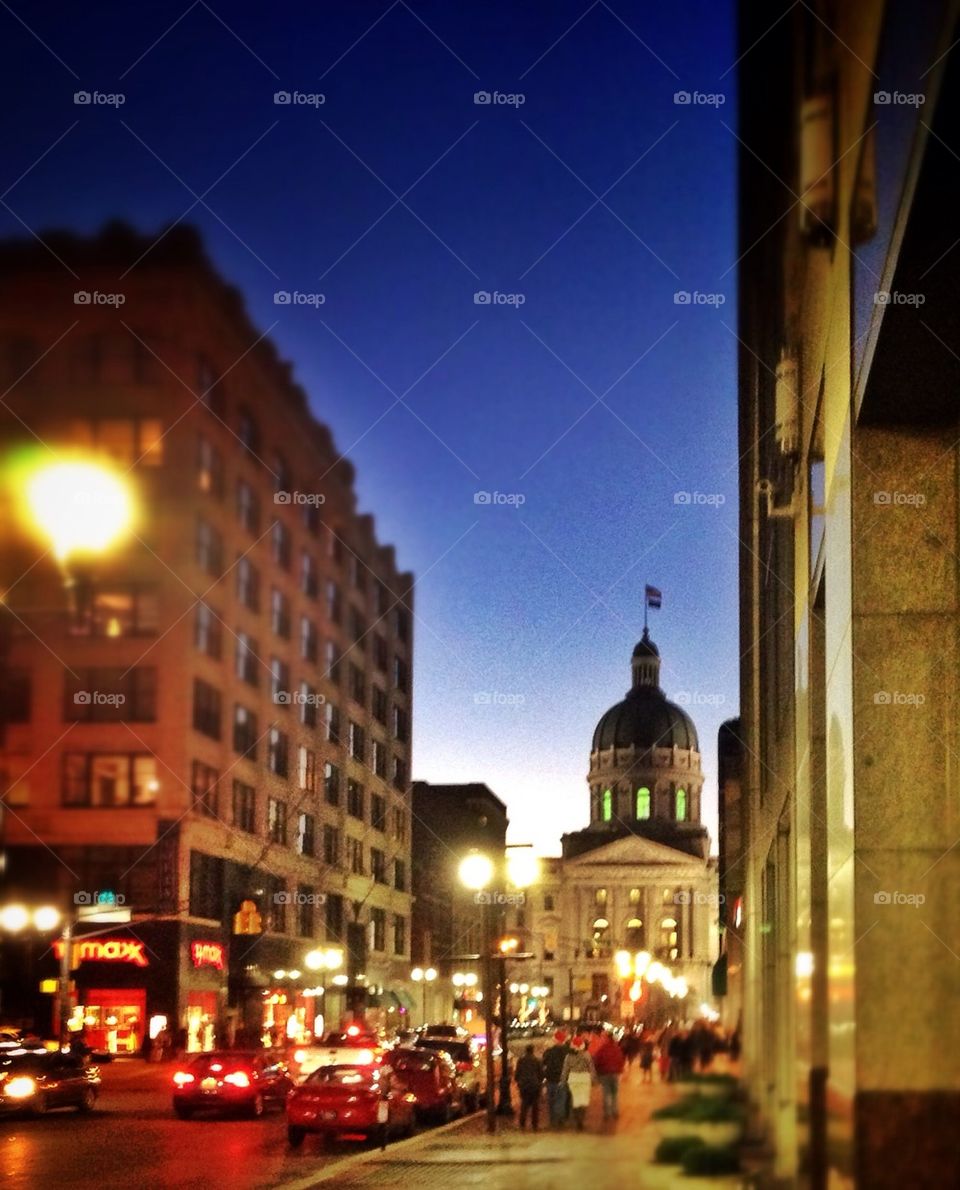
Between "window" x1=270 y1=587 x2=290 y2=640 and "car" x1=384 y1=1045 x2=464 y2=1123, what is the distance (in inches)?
867

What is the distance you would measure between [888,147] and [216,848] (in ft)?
16.1

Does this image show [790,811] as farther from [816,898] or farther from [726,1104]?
[726,1104]

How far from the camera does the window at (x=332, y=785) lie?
10.5 m

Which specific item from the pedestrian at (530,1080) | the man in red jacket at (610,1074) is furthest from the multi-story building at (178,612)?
the pedestrian at (530,1080)

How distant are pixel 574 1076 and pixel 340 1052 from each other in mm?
8403

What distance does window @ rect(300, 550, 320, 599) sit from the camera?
7945mm

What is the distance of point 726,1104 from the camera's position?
8.89 metres

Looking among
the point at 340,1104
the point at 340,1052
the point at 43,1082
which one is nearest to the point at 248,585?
the point at 340,1104
